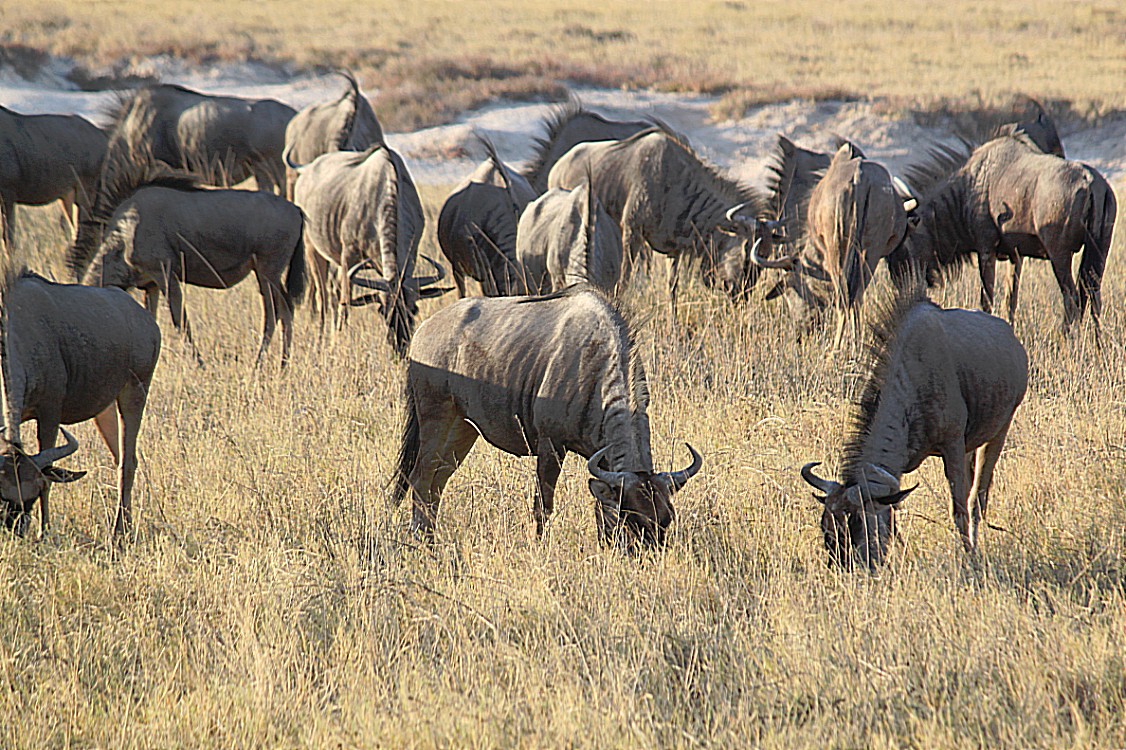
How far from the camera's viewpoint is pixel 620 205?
33.5 ft

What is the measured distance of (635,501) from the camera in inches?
168

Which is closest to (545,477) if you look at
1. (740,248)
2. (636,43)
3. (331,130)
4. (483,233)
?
(483,233)

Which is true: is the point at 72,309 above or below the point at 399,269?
above

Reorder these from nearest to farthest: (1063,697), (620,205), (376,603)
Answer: (1063,697)
(376,603)
(620,205)

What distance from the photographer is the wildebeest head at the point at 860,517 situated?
417 cm

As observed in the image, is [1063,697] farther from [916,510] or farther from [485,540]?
[485,540]

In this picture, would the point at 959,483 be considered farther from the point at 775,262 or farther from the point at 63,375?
the point at 775,262

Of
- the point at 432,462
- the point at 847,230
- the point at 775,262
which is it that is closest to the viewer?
the point at 432,462

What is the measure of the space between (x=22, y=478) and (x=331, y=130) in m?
8.58

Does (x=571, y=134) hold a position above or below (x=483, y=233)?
above

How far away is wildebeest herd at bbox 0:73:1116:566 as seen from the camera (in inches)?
178

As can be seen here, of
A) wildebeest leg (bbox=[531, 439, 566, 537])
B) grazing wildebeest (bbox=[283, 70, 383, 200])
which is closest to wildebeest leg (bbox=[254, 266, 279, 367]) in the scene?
grazing wildebeest (bbox=[283, 70, 383, 200])

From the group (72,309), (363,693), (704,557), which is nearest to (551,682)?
(363,693)

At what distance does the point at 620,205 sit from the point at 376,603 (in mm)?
6593
